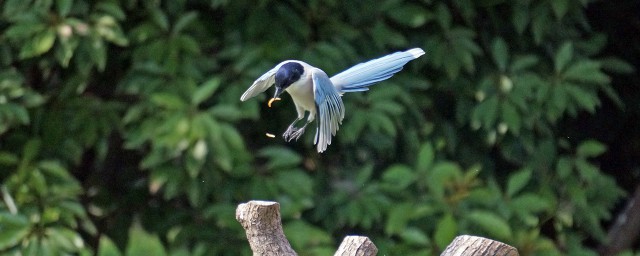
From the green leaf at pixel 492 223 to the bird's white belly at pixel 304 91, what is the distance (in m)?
2.35

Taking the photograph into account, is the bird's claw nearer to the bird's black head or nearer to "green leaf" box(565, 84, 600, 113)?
the bird's black head

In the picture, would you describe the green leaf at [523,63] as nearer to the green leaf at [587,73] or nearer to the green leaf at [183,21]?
the green leaf at [587,73]

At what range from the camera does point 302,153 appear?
4.81m

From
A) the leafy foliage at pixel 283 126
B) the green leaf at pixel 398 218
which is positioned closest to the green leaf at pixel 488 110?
the leafy foliage at pixel 283 126

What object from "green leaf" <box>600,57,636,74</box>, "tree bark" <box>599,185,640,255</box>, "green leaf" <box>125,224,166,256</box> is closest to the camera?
"green leaf" <box>125,224,166,256</box>

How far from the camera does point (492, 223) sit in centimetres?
436

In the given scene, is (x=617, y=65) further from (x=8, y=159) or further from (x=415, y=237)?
(x=8, y=159)

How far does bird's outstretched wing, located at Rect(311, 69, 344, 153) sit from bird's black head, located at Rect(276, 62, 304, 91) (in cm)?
3

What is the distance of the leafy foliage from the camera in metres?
4.21

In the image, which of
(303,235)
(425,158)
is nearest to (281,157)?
(303,235)

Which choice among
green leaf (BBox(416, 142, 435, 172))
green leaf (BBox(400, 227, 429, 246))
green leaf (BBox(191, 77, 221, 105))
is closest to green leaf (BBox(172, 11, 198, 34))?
green leaf (BBox(191, 77, 221, 105))

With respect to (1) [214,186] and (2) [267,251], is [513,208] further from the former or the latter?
(2) [267,251]

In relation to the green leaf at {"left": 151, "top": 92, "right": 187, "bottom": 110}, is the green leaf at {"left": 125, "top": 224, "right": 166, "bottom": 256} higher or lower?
lower

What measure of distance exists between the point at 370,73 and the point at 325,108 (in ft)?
0.76
